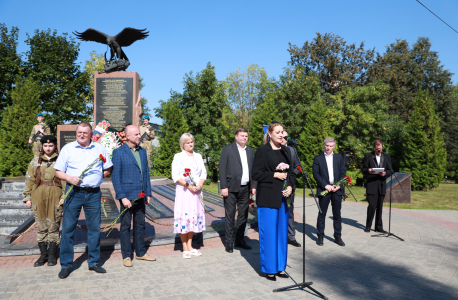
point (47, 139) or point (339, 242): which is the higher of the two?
point (47, 139)

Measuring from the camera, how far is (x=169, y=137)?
18.9 m

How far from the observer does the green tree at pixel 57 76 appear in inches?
852

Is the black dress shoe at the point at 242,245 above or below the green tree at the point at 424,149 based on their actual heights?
below

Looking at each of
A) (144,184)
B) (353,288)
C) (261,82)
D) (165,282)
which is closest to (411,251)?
(353,288)

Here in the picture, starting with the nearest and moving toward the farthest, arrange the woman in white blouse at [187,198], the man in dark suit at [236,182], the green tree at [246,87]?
the woman in white blouse at [187,198] < the man in dark suit at [236,182] < the green tree at [246,87]

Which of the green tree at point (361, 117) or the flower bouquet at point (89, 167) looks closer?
the flower bouquet at point (89, 167)

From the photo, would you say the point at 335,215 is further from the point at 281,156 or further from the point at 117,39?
the point at 117,39

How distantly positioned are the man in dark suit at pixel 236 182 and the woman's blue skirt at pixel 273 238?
1.37 m

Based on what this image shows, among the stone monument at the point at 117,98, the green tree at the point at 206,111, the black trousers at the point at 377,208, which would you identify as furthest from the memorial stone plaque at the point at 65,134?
the green tree at the point at 206,111

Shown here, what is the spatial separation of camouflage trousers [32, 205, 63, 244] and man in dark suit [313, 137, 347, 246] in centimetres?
438

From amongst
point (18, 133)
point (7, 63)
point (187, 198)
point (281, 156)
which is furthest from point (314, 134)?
point (7, 63)

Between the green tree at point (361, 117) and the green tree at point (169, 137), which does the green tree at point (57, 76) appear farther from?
the green tree at point (361, 117)

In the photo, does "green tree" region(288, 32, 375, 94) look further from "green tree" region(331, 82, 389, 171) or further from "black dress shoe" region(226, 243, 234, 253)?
"black dress shoe" region(226, 243, 234, 253)

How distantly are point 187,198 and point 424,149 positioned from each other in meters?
17.9
